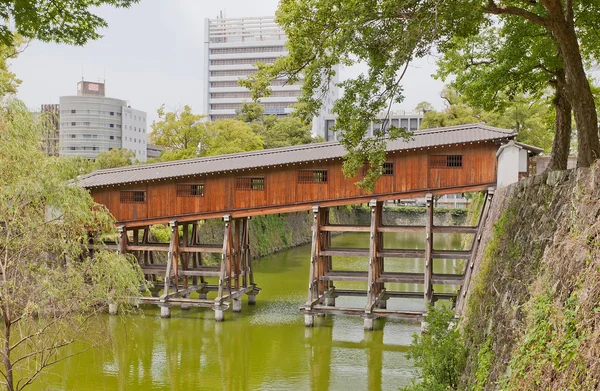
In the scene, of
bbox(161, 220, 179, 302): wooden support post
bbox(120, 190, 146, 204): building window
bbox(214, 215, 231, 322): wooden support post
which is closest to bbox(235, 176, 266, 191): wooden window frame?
bbox(214, 215, 231, 322): wooden support post

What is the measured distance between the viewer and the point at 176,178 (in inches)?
832

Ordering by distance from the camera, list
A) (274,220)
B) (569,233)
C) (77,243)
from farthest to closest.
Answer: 1. (274,220)
2. (77,243)
3. (569,233)

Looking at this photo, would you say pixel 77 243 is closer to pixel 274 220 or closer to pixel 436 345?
pixel 436 345

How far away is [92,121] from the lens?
7100 centimetres

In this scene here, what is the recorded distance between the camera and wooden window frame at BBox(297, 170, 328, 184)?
20.2 meters

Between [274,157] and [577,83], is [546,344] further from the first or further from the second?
[274,157]

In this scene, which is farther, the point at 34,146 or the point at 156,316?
the point at 156,316

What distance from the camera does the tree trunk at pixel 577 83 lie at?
9805mm

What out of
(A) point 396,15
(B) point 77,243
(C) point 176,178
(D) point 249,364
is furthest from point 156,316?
(A) point 396,15

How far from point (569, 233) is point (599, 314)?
157cm

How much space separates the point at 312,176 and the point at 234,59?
74300 millimetres

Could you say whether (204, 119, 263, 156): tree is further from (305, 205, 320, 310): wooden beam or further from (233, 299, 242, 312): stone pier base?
(305, 205, 320, 310): wooden beam

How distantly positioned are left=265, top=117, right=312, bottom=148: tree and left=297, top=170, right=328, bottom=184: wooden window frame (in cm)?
2603

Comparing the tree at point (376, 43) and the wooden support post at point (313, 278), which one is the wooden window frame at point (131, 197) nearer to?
the wooden support post at point (313, 278)
